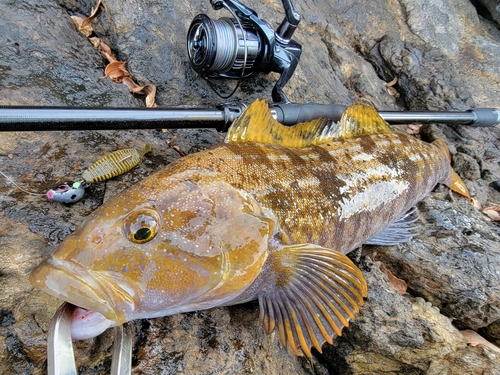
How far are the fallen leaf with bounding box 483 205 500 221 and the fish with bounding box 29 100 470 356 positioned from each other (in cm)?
217

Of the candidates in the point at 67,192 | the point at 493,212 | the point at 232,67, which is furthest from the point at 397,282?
the point at 67,192

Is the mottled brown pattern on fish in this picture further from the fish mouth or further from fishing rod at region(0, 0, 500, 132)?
the fish mouth

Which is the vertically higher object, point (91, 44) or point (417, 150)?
point (417, 150)

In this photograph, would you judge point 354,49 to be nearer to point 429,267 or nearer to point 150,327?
point 429,267

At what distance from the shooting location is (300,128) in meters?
2.67

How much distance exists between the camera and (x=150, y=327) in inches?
80.5

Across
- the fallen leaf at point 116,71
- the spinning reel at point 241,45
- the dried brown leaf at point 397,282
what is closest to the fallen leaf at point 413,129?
the spinning reel at point 241,45

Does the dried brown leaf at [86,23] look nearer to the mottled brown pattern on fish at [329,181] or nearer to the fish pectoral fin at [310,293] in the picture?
the mottled brown pattern on fish at [329,181]

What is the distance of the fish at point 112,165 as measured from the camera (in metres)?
2.46

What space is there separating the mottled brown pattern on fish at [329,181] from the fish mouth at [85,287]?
29.2 inches

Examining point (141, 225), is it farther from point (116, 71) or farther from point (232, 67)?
point (116, 71)

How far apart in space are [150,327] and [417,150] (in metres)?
2.75

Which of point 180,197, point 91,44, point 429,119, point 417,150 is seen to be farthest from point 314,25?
point 180,197

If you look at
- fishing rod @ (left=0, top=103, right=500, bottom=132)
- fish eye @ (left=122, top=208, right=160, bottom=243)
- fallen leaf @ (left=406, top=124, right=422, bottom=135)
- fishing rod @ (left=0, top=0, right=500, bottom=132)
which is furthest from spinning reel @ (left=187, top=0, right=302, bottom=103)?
fallen leaf @ (left=406, top=124, right=422, bottom=135)
